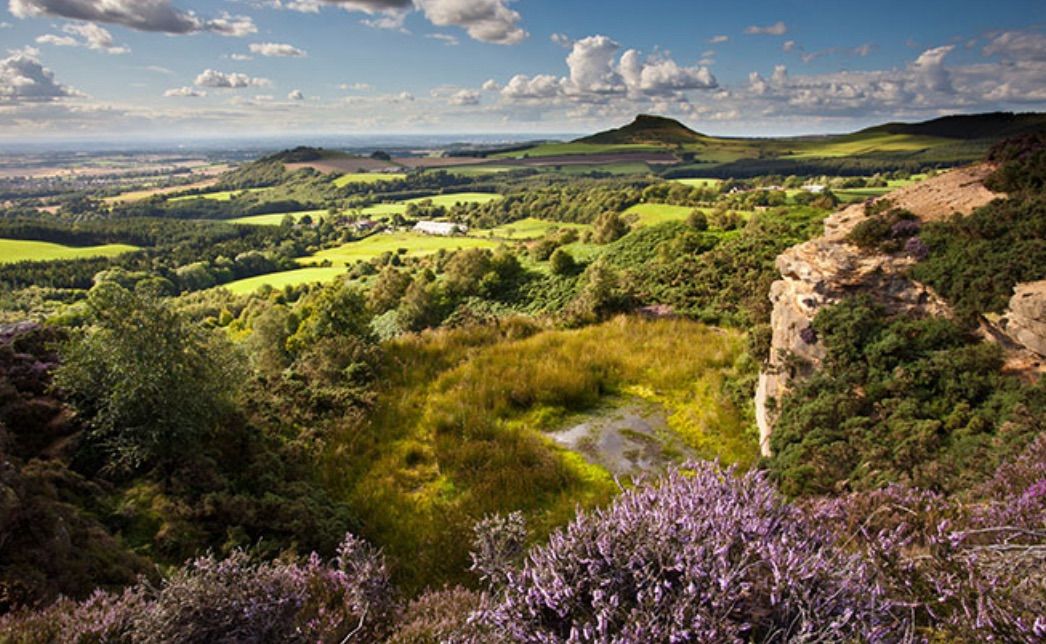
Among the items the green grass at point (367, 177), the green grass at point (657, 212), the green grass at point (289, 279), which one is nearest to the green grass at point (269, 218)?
the green grass at point (367, 177)

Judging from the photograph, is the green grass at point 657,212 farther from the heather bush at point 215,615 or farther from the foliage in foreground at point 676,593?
the heather bush at point 215,615

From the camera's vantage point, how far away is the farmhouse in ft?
276

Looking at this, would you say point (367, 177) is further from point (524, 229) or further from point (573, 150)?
point (524, 229)

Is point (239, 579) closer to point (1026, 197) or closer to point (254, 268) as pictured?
point (1026, 197)

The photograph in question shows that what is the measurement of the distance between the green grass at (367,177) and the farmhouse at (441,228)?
78364 mm

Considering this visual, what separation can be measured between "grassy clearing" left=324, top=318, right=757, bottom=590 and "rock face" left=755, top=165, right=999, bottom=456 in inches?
59.5

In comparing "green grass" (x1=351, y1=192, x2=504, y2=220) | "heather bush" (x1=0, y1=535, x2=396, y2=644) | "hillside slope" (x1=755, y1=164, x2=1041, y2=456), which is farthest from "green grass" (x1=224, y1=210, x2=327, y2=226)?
"heather bush" (x1=0, y1=535, x2=396, y2=644)

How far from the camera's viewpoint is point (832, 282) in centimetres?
805

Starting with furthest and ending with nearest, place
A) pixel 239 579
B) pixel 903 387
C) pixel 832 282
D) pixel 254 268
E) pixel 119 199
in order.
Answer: pixel 119 199 → pixel 254 268 → pixel 832 282 → pixel 903 387 → pixel 239 579

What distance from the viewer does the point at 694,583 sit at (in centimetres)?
239

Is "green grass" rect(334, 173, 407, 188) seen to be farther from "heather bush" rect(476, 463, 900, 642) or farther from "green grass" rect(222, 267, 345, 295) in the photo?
"heather bush" rect(476, 463, 900, 642)

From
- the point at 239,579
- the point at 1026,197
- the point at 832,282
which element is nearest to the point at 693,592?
the point at 239,579

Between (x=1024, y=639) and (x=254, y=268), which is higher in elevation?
(x=1024, y=639)

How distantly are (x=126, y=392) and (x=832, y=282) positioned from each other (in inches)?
405
